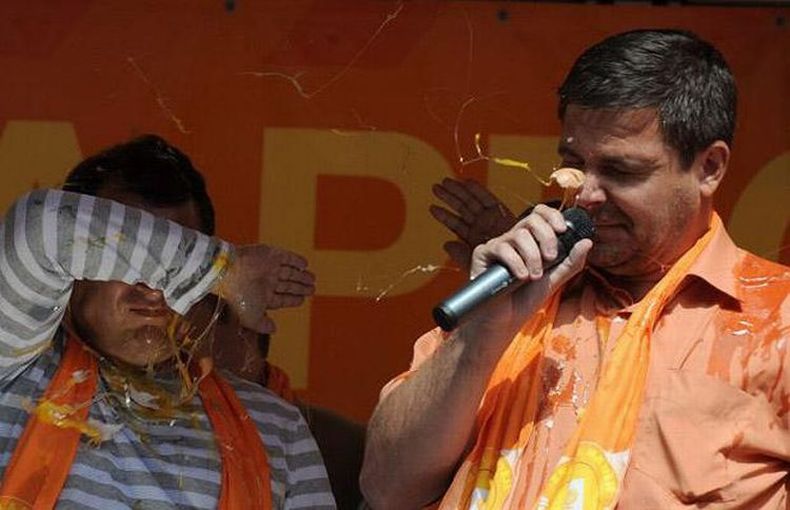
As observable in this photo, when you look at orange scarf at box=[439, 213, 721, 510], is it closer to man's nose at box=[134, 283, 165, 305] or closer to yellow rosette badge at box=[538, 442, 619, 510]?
yellow rosette badge at box=[538, 442, 619, 510]

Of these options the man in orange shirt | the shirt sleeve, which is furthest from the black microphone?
the shirt sleeve

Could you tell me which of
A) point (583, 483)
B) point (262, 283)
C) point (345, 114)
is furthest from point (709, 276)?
point (345, 114)

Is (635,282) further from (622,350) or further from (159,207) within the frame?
(159,207)

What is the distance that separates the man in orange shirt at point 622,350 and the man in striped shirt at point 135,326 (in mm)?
451

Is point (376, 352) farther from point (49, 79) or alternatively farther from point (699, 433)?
point (699, 433)

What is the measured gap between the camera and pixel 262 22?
11.8 feet

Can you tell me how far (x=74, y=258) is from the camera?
2842mm

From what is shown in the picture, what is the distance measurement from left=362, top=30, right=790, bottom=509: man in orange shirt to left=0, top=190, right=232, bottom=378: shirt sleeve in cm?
46

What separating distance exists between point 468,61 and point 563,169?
→ 1.11 metres

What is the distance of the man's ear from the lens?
2.59 m

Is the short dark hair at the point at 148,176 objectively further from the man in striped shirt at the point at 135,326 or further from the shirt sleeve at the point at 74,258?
the shirt sleeve at the point at 74,258

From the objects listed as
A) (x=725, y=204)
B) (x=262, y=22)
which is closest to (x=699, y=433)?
(x=725, y=204)

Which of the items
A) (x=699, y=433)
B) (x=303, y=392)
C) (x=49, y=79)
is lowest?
(x=303, y=392)

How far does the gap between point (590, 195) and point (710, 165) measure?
0.67 feet
